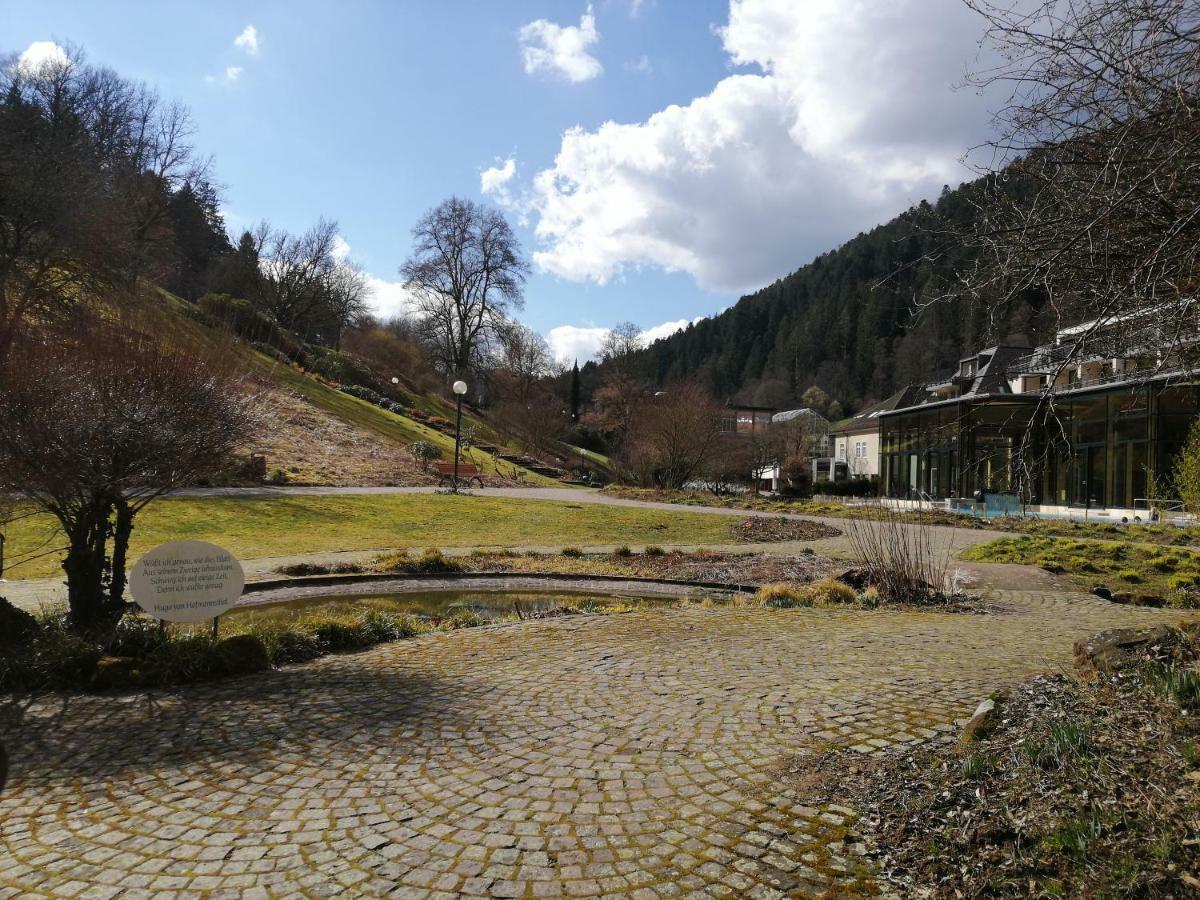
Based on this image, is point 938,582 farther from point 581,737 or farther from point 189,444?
point 189,444

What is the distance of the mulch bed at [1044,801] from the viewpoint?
2.44m

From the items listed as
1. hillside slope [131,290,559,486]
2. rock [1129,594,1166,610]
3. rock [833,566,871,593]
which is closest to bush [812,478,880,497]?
hillside slope [131,290,559,486]

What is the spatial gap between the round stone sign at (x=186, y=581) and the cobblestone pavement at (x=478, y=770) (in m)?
0.91

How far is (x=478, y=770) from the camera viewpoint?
12.5 ft

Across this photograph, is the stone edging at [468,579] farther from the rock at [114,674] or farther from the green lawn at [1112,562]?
the green lawn at [1112,562]

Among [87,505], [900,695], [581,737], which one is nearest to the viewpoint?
[581,737]

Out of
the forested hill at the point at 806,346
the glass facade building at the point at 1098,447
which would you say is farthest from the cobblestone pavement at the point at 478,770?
the forested hill at the point at 806,346

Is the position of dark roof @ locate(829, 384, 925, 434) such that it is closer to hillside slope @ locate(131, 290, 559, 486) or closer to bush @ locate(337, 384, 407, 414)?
hillside slope @ locate(131, 290, 559, 486)

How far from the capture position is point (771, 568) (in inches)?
557

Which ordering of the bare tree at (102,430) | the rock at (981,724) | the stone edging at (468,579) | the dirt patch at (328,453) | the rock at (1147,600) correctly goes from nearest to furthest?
1. the rock at (981,724)
2. the bare tree at (102,430)
3. the rock at (1147,600)
4. the stone edging at (468,579)
5. the dirt patch at (328,453)

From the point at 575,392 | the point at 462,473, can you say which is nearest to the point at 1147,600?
the point at 462,473

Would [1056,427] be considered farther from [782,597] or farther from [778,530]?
[778,530]

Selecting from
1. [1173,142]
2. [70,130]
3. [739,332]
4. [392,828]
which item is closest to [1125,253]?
[1173,142]

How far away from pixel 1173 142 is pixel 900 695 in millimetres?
3611
